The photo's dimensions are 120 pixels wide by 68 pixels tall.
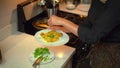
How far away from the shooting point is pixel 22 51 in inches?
46.7

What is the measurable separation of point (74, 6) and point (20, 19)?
556 millimetres

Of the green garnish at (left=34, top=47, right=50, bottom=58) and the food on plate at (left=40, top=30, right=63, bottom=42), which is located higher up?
the food on plate at (left=40, top=30, right=63, bottom=42)

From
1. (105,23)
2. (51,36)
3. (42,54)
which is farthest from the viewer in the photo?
(51,36)

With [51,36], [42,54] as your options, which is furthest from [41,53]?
[51,36]

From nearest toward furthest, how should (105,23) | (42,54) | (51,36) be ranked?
(105,23), (42,54), (51,36)

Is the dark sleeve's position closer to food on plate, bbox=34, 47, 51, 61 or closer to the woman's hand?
the woman's hand

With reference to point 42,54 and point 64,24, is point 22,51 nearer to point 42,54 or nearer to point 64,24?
point 42,54

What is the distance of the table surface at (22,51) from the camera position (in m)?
1.08

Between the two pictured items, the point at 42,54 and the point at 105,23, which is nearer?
the point at 105,23

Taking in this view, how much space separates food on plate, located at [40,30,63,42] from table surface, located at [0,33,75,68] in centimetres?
6

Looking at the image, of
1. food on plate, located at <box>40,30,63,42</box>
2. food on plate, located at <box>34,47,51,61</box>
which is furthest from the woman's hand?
food on plate, located at <box>34,47,51,61</box>

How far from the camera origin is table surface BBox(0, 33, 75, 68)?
1078 millimetres

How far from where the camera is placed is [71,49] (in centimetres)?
120

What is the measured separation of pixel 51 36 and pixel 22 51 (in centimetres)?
19
